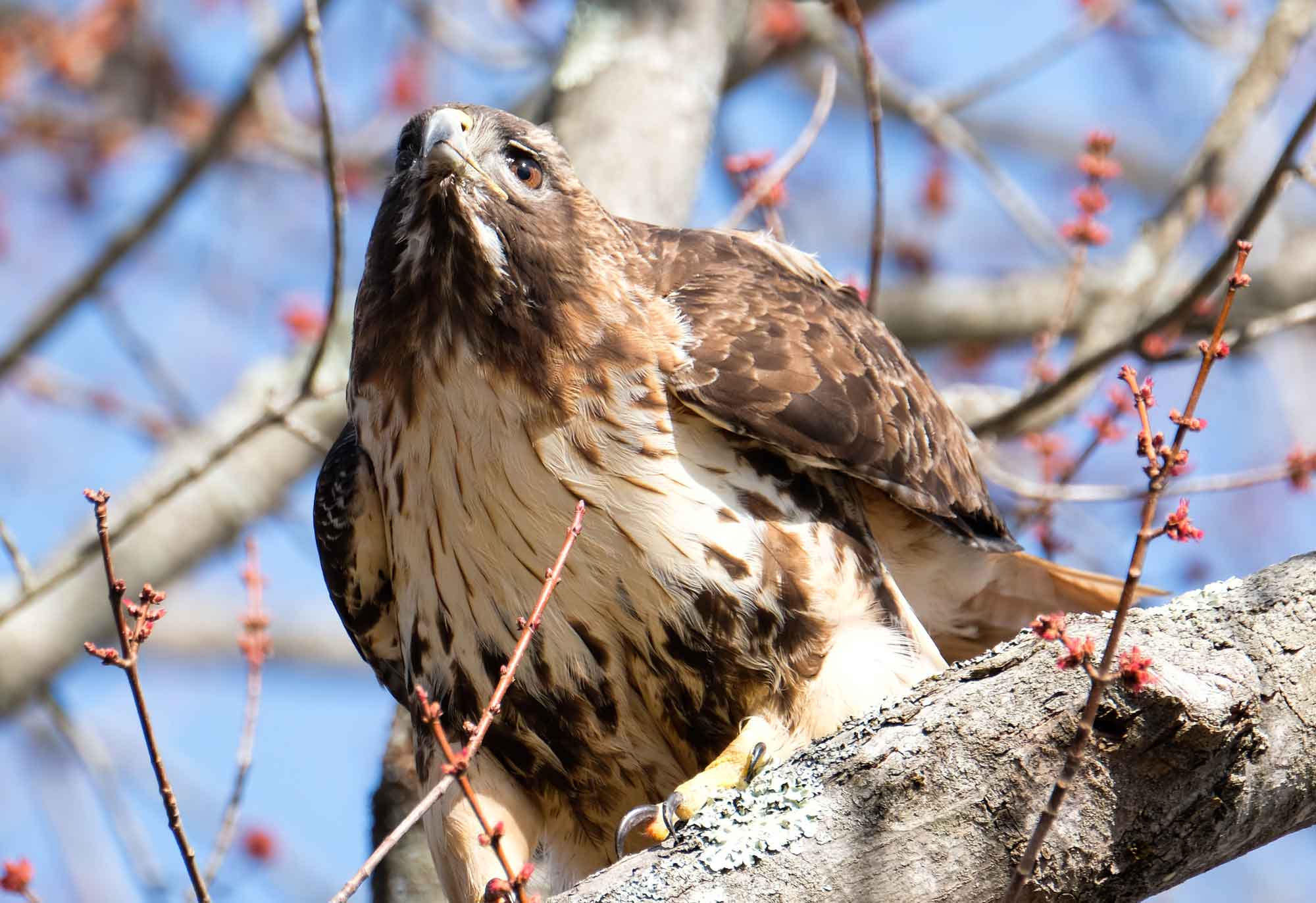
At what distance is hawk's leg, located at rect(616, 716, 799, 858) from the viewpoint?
3170mm

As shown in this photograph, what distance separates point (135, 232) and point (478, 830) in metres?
2.91

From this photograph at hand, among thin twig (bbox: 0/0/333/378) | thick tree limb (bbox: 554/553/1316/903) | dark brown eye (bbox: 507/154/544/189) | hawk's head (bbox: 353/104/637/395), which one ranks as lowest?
thick tree limb (bbox: 554/553/1316/903)

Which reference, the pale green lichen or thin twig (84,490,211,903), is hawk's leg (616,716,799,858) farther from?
thin twig (84,490,211,903)

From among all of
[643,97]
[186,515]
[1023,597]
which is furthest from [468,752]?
[186,515]

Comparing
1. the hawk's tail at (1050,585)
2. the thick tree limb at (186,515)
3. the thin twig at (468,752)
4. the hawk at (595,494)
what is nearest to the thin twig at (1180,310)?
Answer: the hawk's tail at (1050,585)

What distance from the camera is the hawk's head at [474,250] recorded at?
3383mm

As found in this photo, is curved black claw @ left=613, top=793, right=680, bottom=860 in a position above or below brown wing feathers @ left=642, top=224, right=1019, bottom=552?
below

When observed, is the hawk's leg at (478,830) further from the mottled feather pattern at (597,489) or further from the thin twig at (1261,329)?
the thin twig at (1261,329)

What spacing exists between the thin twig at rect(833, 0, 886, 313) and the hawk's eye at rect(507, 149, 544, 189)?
1.05 m

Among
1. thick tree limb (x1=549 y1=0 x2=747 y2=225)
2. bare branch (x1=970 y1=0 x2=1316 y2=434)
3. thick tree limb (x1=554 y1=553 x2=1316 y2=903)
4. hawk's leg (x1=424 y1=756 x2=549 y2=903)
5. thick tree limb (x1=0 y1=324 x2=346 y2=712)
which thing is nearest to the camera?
thick tree limb (x1=554 y1=553 x2=1316 y2=903)

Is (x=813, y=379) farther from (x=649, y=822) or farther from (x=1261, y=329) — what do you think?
(x=1261, y=329)

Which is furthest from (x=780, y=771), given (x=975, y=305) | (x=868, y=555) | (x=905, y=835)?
(x=975, y=305)

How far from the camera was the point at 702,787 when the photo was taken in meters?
3.21

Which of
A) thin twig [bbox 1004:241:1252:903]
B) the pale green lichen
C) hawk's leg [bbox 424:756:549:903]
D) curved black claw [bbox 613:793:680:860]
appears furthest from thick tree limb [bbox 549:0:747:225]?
thin twig [bbox 1004:241:1252:903]
